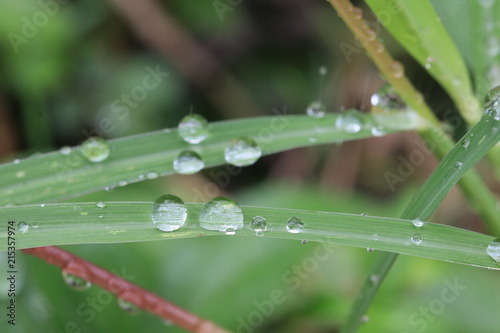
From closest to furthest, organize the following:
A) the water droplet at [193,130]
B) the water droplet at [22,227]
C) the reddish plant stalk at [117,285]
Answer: the water droplet at [22,227], the reddish plant stalk at [117,285], the water droplet at [193,130]

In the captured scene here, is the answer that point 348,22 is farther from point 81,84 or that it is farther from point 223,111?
point 81,84

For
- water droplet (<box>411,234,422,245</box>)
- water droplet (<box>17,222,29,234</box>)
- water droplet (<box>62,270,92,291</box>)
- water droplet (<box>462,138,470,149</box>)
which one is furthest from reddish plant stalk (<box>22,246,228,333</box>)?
water droplet (<box>462,138,470,149</box>)

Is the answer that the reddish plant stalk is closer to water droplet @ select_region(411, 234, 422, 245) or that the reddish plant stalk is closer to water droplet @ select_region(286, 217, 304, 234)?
water droplet @ select_region(286, 217, 304, 234)

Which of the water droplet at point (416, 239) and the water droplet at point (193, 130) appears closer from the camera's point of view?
the water droplet at point (416, 239)

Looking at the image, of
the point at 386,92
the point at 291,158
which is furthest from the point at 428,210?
the point at 291,158

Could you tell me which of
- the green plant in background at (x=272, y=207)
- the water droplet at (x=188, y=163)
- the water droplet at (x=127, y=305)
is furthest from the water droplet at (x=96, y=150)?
the water droplet at (x=127, y=305)

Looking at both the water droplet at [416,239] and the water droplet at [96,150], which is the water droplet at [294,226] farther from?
the water droplet at [96,150]

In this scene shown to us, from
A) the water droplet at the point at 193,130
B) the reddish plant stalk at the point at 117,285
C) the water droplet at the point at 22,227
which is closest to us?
the water droplet at the point at 22,227
